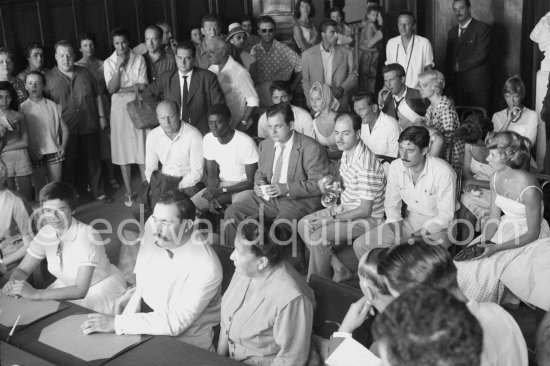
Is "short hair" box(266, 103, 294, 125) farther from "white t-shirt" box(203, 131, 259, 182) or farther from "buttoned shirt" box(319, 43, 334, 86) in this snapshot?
"buttoned shirt" box(319, 43, 334, 86)

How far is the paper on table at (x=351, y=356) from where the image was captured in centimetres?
273

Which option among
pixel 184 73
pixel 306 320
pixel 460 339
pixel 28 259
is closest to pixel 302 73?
pixel 184 73

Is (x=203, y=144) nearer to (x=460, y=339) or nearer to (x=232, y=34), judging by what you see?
(x=232, y=34)

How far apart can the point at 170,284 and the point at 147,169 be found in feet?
8.27

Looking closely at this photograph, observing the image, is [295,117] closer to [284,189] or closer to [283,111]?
[283,111]

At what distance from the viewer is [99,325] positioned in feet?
10.3

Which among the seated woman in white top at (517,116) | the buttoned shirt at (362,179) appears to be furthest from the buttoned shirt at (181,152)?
the seated woman in white top at (517,116)

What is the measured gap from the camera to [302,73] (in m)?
7.45

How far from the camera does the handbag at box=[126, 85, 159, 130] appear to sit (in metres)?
6.64

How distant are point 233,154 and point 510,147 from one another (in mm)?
2095

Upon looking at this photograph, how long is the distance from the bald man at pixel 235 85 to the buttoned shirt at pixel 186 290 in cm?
318

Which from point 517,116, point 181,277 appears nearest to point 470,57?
point 517,116

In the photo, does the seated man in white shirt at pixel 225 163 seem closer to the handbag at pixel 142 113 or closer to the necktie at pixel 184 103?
the necktie at pixel 184 103

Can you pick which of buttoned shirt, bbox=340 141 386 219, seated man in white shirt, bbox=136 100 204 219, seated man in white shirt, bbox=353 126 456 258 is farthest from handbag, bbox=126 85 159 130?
seated man in white shirt, bbox=353 126 456 258
